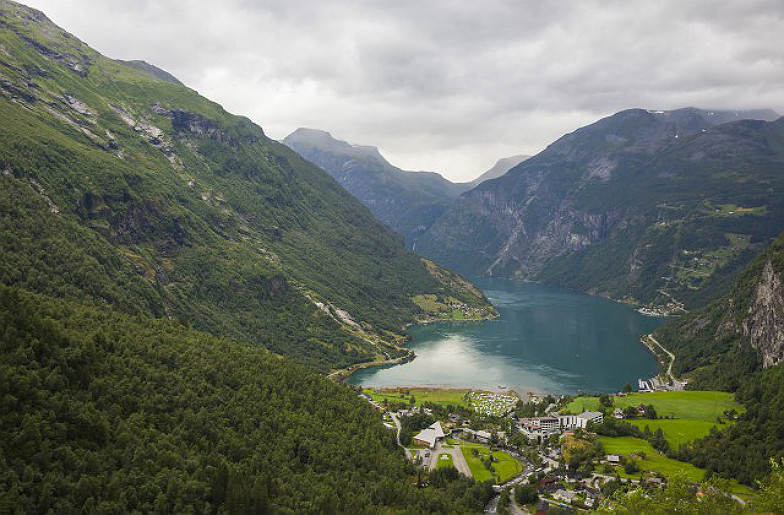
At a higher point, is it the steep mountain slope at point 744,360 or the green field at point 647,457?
the steep mountain slope at point 744,360

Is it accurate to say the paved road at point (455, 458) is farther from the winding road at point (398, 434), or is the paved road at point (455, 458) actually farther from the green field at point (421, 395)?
the green field at point (421, 395)

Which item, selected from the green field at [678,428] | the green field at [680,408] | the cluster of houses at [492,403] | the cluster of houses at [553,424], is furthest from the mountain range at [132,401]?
the green field at [680,408]

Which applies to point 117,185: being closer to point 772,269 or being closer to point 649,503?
point 649,503

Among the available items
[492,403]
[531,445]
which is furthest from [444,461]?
[492,403]

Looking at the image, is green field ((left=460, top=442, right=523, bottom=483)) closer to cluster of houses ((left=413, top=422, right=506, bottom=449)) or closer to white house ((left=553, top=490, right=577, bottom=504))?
cluster of houses ((left=413, top=422, right=506, bottom=449))

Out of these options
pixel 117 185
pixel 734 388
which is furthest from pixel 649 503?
pixel 117 185

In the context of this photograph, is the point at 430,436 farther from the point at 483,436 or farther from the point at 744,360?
the point at 744,360
